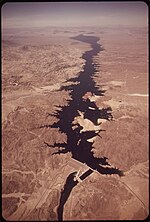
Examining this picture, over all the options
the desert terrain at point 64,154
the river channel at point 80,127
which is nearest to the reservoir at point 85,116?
the river channel at point 80,127

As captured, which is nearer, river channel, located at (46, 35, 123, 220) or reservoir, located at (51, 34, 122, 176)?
river channel, located at (46, 35, 123, 220)

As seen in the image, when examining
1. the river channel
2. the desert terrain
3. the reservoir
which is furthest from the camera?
the reservoir

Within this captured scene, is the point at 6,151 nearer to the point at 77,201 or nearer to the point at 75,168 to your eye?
the point at 75,168

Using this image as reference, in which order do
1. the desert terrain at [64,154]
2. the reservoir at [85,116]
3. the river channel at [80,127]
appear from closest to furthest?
the desert terrain at [64,154] < the river channel at [80,127] < the reservoir at [85,116]

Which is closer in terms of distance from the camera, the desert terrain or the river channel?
the desert terrain

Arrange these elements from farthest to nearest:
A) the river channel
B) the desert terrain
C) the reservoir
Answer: the reservoir
the river channel
the desert terrain

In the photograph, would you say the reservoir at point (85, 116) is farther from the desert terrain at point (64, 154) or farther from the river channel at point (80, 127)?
the desert terrain at point (64, 154)

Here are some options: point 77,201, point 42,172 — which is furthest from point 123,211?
point 42,172

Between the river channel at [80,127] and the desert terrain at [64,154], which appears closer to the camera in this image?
the desert terrain at [64,154]

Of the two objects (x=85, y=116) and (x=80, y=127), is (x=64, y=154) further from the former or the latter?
(x=85, y=116)

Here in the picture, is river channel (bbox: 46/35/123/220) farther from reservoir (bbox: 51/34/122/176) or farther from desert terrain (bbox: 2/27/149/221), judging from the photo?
desert terrain (bbox: 2/27/149/221)

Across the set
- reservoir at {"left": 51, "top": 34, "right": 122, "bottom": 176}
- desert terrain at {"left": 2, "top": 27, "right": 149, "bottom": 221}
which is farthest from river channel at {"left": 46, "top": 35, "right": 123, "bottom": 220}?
desert terrain at {"left": 2, "top": 27, "right": 149, "bottom": 221}

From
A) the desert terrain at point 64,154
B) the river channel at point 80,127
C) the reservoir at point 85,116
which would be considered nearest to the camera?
the desert terrain at point 64,154
